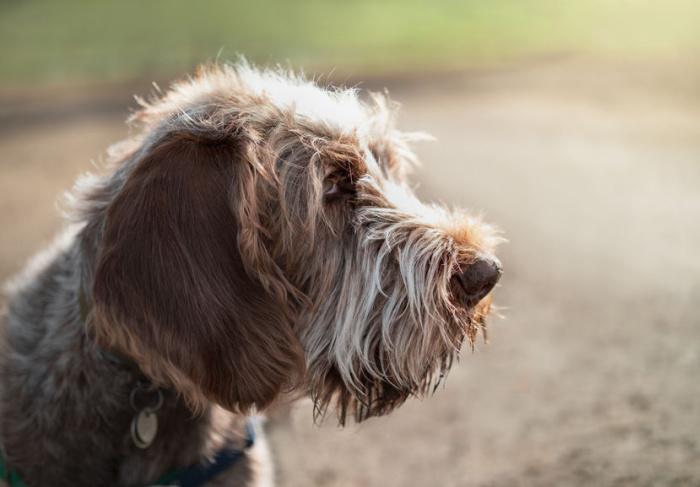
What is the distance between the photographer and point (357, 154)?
3.13m

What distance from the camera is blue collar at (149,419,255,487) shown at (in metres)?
3.12

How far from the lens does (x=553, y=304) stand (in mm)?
6109

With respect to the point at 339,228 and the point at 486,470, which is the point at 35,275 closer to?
the point at 339,228

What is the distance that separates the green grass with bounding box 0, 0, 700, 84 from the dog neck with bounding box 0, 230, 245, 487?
13102 millimetres

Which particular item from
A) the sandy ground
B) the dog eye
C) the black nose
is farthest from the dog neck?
the black nose

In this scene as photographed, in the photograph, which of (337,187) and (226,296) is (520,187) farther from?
(226,296)

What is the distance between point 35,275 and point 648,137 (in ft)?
30.0

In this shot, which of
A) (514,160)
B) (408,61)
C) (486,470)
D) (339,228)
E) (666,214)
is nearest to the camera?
(339,228)

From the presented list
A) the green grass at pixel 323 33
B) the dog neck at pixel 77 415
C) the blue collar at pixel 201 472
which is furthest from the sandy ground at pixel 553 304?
the green grass at pixel 323 33

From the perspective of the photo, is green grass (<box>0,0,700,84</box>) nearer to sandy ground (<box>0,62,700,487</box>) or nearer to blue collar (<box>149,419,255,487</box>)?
sandy ground (<box>0,62,700,487</box>)

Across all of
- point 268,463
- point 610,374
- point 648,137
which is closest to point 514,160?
point 648,137

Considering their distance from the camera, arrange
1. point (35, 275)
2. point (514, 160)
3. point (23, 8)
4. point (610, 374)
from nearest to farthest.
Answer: point (35, 275), point (610, 374), point (514, 160), point (23, 8)

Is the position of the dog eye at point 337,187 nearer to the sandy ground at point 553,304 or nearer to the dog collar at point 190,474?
the sandy ground at point 553,304

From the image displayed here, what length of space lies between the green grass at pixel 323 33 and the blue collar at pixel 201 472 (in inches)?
518
